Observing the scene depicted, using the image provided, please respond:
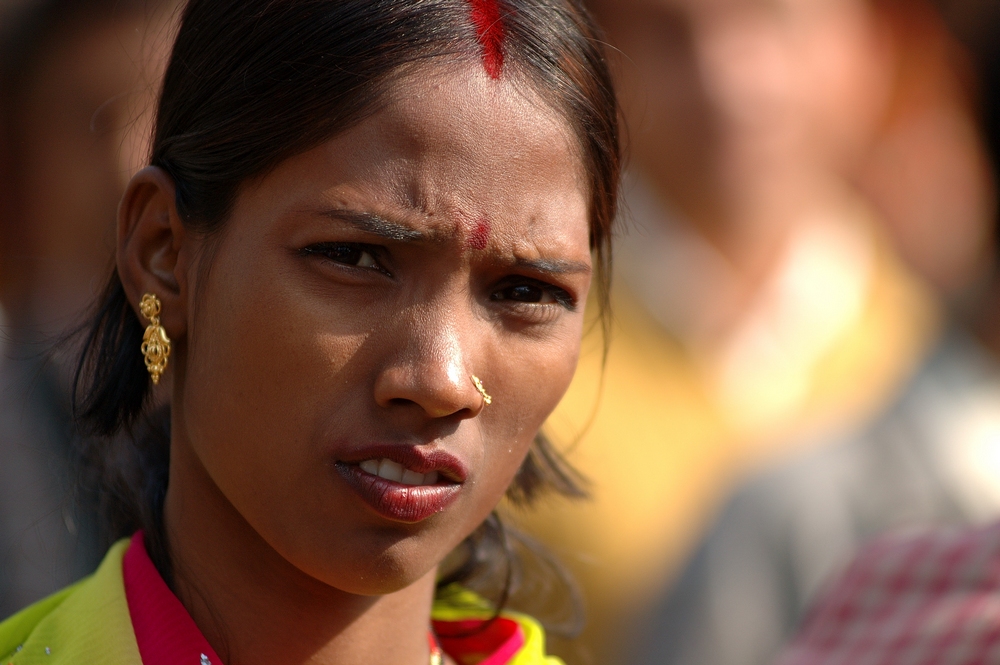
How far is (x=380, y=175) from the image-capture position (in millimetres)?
1842

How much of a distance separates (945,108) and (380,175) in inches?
192

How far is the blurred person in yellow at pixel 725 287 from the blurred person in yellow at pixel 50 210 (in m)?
1.58

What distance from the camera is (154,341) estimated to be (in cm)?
201

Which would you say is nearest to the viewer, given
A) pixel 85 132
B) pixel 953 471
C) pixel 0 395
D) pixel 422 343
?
pixel 422 343

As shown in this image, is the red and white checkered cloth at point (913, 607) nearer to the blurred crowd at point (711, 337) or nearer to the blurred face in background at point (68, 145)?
the blurred crowd at point (711, 337)

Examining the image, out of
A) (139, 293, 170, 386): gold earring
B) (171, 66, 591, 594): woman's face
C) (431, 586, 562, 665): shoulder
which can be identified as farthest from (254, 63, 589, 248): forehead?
(431, 586, 562, 665): shoulder

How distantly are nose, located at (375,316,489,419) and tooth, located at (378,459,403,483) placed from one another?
0.09 m

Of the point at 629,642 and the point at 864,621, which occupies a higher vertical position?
the point at 864,621

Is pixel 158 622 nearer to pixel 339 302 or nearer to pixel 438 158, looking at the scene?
pixel 339 302

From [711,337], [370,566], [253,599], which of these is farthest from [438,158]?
[711,337]

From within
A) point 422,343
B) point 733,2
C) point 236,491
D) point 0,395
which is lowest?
point 0,395

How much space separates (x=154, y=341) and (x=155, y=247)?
0.17 metres

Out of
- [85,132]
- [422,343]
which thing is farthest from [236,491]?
[85,132]

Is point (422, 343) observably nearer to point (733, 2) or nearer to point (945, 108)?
point (733, 2)
